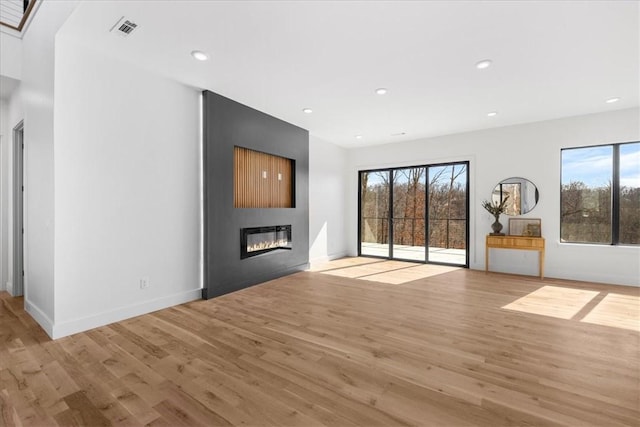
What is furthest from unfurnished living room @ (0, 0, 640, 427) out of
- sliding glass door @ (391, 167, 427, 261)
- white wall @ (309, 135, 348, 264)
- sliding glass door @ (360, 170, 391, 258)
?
sliding glass door @ (360, 170, 391, 258)

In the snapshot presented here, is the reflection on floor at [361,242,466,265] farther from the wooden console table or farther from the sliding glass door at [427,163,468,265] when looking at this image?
the wooden console table

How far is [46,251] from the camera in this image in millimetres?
2807

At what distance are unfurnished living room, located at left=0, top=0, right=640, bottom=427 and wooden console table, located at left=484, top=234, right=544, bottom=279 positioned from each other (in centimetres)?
8

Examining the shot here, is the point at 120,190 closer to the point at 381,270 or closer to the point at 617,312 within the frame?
the point at 381,270

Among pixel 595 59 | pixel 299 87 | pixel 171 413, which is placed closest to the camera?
pixel 171 413

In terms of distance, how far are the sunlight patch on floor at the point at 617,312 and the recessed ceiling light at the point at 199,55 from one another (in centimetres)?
490

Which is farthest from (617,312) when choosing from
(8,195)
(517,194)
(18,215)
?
(8,195)

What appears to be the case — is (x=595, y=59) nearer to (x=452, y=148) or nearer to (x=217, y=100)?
(x=452, y=148)

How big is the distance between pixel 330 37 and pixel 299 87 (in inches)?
46.6

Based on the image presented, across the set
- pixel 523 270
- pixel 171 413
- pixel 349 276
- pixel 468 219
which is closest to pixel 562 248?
pixel 523 270

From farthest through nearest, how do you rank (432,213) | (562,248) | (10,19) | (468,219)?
1. (432,213)
2. (468,219)
3. (562,248)
4. (10,19)

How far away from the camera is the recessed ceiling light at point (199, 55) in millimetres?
2916

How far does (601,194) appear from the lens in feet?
15.9

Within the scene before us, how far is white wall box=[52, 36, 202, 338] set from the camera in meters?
2.71
